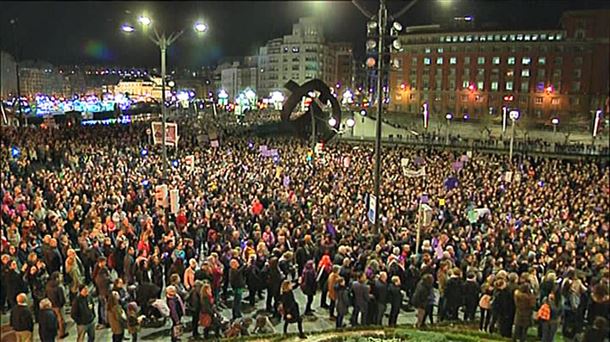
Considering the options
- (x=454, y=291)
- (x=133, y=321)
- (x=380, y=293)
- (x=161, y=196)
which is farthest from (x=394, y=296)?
(x=161, y=196)

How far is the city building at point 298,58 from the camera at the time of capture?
11600cm

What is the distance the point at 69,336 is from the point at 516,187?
17.1 m

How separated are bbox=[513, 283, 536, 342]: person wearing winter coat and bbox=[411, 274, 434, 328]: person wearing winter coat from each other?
1.51 meters

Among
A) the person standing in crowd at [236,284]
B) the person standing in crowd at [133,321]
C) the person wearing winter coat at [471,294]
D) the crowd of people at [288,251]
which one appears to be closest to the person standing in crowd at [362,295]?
the crowd of people at [288,251]

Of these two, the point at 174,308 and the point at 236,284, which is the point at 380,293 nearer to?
the point at 236,284

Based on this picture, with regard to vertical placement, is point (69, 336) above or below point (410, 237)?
below

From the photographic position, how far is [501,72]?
264ft

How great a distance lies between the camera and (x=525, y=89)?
79.4m

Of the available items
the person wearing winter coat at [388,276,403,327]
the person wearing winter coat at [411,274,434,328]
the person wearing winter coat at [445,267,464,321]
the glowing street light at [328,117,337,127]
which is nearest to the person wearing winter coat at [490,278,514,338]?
the person wearing winter coat at [445,267,464,321]

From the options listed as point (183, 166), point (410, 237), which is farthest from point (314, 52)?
point (410, 237)

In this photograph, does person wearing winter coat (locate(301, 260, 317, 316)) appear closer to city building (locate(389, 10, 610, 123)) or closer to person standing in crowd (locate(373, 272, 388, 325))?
person standing in crowd (locate(373, 272, 388, 325))

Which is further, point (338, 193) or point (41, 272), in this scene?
point (338, 193)

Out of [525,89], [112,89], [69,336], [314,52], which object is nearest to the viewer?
[69,336]

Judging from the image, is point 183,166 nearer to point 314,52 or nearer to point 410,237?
point 410,237
